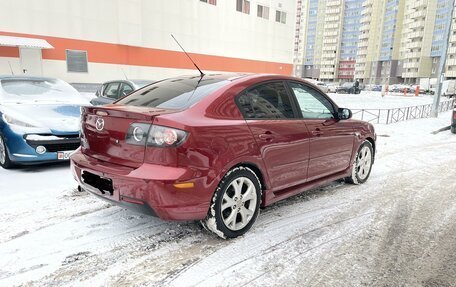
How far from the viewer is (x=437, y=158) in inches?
284

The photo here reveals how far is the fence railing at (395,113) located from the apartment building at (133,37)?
14.2 metres

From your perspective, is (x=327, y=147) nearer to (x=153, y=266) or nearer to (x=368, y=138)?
(x=368, y=138)

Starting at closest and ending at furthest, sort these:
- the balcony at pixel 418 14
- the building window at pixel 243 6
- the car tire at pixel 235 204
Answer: the car tire at pixel 235 204, the building window at pixel 243 6, the balcony at pixel 418 14

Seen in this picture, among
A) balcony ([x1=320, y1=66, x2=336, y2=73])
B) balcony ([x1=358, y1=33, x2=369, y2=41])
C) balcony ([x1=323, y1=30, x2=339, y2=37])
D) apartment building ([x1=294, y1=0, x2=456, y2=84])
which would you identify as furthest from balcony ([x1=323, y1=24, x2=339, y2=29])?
balcony ([x1=320, y1=66, x2=336, y2=73])

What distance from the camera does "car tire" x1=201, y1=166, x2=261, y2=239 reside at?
→ 299 cm

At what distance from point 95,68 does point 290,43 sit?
21.3 metres

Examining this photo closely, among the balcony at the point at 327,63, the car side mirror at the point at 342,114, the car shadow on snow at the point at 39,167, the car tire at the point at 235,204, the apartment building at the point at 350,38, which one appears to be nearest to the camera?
the car tire at the point at 235,204

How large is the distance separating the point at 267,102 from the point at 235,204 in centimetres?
113

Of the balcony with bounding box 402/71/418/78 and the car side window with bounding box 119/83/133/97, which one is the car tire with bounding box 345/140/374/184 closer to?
the car side window with bounding box 119/83/133/97

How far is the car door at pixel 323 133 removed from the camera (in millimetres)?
3943

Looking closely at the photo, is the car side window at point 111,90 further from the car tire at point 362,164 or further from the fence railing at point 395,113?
the fence railing at point 395,113

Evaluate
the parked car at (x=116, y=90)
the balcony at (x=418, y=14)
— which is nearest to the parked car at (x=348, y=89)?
the parked car at (x=116, y=90)

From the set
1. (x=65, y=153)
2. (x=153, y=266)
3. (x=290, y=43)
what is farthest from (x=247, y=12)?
(x=153, y=266)

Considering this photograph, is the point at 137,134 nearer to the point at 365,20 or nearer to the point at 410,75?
the point at 410,75
